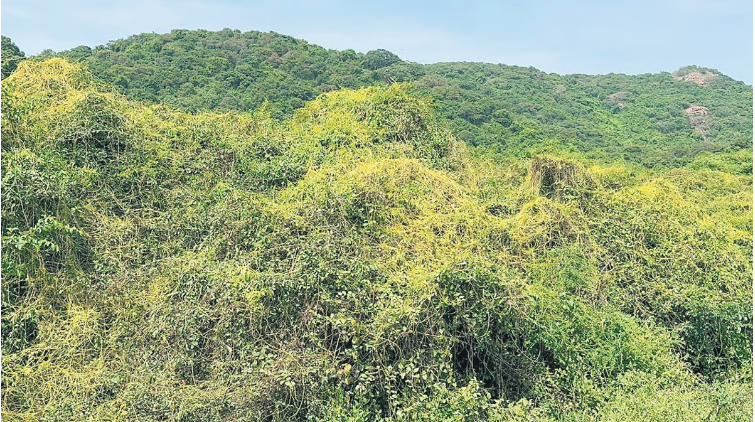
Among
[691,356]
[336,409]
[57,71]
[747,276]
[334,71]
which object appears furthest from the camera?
[334,71]

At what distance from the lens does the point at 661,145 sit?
28406 millimetres

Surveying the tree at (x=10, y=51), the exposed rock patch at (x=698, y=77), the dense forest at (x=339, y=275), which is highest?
the exposed rock patch at (x=698, y=77)

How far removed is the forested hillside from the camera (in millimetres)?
16422

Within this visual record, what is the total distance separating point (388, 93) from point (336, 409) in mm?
5316

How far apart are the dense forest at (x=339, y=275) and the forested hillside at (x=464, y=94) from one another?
8.59 ft

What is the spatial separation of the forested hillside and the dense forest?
8.59 feet


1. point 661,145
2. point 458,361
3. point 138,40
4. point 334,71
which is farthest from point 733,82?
point 458,361

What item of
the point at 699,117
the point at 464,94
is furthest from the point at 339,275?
the point at 699,117

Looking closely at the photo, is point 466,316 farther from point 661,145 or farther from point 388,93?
point 661,145

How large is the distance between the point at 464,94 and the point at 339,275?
800 inches

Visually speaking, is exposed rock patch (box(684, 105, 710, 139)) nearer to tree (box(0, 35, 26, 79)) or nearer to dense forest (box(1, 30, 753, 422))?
dense forest (box(1, 30, 753, 422))

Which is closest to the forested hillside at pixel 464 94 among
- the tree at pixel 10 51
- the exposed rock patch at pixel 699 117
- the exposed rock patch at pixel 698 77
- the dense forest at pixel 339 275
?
the exposed rock patch at pixel 699 117

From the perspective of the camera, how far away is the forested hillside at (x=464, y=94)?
1642 cm

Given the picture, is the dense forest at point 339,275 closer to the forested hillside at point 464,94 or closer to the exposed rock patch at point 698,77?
the forested hillside at point 464,94
